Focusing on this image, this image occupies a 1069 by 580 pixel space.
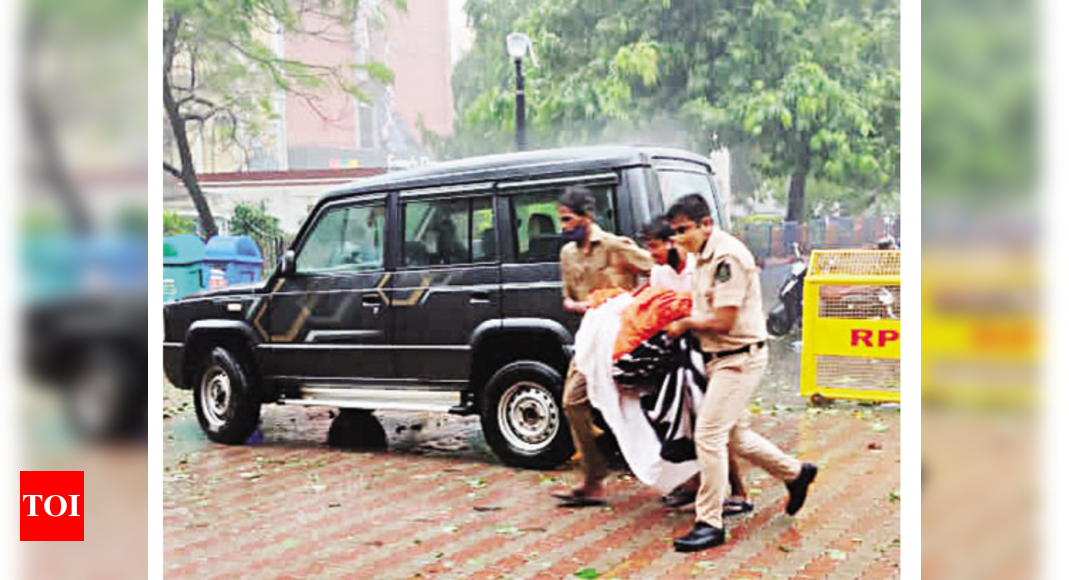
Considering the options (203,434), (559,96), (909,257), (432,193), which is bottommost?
(203,434)

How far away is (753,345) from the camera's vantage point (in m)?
4.48

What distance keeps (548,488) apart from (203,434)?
176 centimetres

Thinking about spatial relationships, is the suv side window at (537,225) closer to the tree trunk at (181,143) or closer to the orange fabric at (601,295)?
the orange fabric at (601,295)

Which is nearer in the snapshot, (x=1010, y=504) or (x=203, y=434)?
(x=1010, y=504)

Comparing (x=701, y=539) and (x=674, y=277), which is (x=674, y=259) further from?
(x=701, y=539)

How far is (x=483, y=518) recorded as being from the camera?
4.69 meters

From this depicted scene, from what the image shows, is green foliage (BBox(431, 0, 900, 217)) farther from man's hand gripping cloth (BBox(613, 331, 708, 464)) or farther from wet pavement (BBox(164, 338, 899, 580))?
wet pavement (BBox(164, 338, 899, 580))

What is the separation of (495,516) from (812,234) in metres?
1.69

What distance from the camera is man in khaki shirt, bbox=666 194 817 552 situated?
4.43 metres

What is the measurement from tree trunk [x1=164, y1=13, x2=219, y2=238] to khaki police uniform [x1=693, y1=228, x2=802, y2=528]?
219 centimetres

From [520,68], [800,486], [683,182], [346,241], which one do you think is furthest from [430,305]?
[800,486]

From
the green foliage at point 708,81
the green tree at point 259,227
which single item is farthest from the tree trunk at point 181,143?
the green foliage at point 708,81

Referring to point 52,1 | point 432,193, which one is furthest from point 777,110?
point 52,1

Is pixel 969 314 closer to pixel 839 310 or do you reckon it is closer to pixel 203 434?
pixel 839 310
